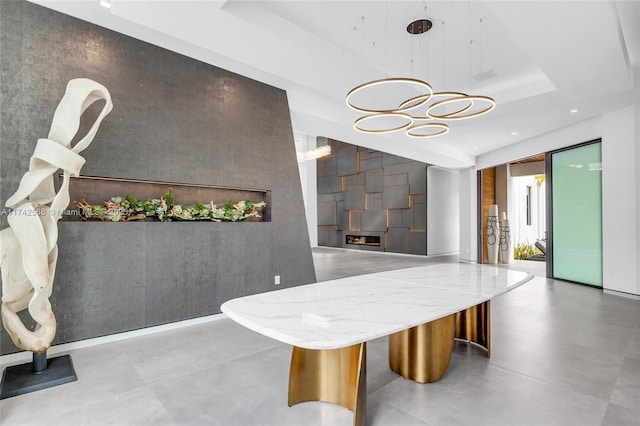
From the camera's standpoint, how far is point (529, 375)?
260 centimetres

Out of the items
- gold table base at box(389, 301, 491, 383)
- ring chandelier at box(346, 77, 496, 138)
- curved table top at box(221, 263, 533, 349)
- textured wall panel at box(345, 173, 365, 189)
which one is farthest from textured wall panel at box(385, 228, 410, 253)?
gold table base at box(389, 301, 491, 383)

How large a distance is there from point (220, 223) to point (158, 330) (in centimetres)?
138

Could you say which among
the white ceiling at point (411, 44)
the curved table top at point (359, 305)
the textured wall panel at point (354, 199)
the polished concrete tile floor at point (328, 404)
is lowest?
the polished concrete tile floor at point (328, 404)

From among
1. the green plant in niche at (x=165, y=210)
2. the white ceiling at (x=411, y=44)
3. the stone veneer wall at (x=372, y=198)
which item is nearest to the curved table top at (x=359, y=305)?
the green plant in niche at (x=165, y=210)

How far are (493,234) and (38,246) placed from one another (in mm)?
9762

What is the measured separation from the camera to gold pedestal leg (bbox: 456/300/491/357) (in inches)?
119

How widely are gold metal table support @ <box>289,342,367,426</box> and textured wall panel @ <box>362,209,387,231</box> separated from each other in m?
9.92

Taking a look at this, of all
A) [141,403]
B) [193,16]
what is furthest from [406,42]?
[141,403]

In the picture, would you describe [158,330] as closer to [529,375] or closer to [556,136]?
[529,375]

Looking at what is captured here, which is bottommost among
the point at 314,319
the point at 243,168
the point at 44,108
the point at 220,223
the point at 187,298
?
the point at 187,298

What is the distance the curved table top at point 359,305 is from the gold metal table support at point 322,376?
1.11 feet

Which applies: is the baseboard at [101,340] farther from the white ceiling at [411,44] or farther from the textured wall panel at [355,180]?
the textured wall panel at [355,180]

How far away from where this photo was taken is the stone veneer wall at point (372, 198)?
36.0 ft

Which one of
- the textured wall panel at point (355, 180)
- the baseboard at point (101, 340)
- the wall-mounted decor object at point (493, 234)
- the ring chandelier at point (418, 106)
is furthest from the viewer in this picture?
the textured wall panel at point (355, 180)
